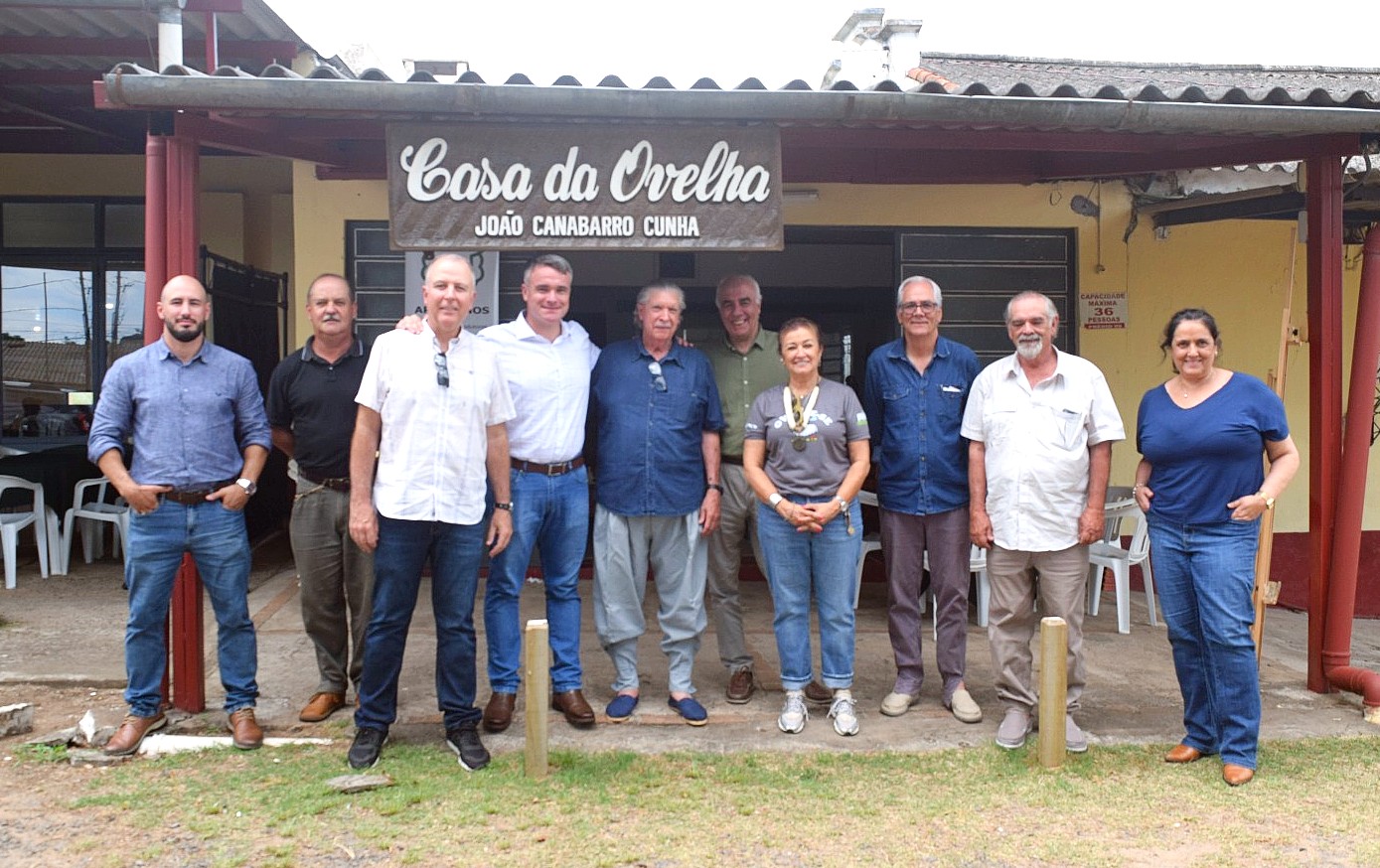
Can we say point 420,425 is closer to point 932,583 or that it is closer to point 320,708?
point 320,708

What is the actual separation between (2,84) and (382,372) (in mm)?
4844

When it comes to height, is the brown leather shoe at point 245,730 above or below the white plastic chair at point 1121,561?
below

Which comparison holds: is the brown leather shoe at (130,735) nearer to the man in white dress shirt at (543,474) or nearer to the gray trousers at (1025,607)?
the man in white dress shirt at (543,474)

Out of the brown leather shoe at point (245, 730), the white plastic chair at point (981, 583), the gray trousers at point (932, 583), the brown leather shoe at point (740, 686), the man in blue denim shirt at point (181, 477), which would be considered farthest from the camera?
the white plastic chair at point (981, 583)

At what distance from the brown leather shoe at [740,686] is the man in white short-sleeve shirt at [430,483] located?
1197mm

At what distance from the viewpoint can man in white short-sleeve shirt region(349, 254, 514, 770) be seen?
13.6 feet

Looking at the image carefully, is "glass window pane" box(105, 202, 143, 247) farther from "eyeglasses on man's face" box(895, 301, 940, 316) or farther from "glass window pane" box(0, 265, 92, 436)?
"eyeglasses on man's face" box(895, 301, 940, 316)

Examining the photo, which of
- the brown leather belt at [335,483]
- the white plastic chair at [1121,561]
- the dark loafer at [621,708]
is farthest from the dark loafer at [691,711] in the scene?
the white plastic chair at [1121,561]

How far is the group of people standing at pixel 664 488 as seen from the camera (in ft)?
13.9

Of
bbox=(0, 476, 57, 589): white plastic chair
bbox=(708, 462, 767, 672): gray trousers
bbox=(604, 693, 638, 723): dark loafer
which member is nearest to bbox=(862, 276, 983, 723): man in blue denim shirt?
bbox=(708, 462, 767, 672): gray trousers

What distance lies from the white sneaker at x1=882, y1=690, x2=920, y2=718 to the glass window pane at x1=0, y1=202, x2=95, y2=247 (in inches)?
283

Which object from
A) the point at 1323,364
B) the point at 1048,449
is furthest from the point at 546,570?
the point at 1323,364

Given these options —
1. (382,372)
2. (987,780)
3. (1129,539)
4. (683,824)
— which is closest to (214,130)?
(382,372)

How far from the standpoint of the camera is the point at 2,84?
7.24 m
